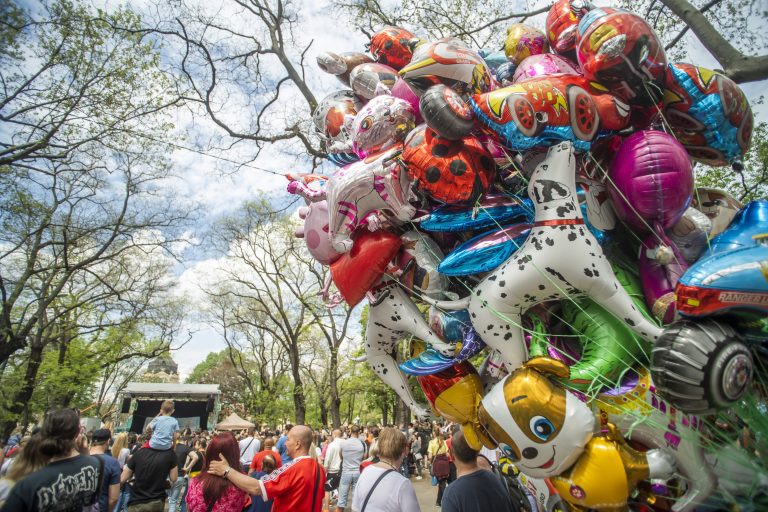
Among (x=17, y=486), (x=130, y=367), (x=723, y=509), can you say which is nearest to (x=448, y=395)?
(x=723, y=509)

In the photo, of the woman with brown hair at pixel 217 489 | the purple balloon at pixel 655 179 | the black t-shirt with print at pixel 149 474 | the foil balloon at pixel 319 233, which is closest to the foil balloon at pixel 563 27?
the purple balloon at pixel 655 179

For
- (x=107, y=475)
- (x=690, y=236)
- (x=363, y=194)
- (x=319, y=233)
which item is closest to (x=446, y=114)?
(x=363, y=194)

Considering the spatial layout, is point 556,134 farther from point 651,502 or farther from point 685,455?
point 651,502

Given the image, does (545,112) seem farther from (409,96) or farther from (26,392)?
(26,392)

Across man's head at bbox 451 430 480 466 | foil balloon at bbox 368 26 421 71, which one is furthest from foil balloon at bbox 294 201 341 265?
man's head at bbox 451 430 480 466

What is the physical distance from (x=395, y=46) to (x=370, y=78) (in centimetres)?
36

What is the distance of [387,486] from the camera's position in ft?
9.12

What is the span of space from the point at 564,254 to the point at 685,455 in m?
0.78

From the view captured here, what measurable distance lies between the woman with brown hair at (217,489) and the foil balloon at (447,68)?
105 inches

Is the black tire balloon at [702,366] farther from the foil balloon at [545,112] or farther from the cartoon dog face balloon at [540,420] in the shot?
the foil balloon at [545,112]

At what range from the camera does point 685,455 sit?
1.50 m

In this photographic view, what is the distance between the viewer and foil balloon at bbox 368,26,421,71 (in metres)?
2.80

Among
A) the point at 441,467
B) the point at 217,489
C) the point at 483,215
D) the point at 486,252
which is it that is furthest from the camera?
the point at 441,467

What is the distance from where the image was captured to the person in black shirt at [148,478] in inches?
192
